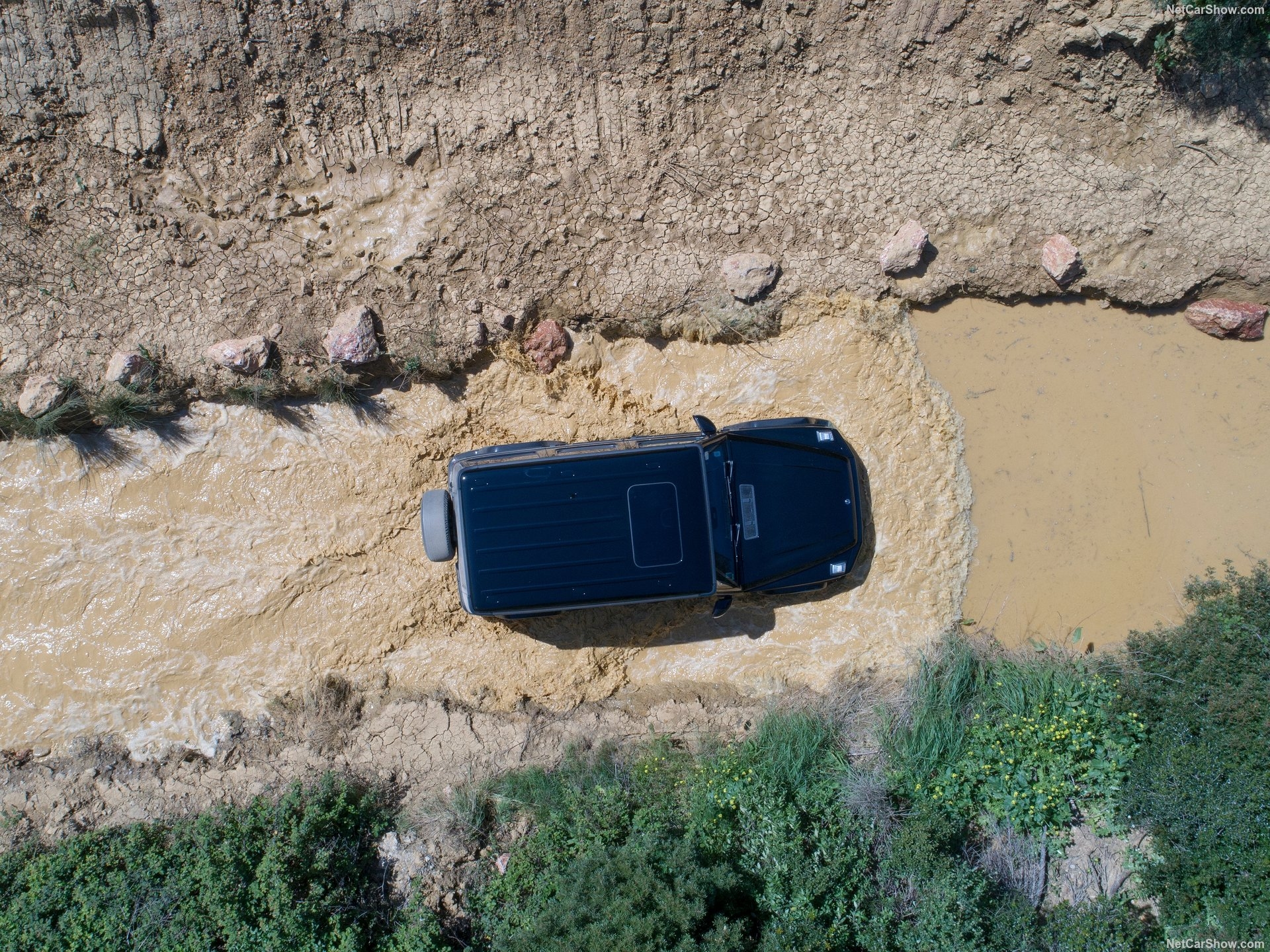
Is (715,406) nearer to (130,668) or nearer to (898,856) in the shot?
(898,856)

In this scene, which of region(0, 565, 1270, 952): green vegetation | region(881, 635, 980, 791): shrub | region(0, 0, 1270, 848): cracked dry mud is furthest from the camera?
region(0, 0, 1270, 848): cracked dry mud

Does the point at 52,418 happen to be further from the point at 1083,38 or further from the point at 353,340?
the point at 1083,38

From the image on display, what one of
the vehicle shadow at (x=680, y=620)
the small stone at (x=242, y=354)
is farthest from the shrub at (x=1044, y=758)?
the small stone at (x=242, y=354)

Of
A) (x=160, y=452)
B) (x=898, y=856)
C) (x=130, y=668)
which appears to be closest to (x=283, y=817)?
(x=130, y=668)

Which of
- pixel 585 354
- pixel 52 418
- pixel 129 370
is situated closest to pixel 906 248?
pixel 585 354

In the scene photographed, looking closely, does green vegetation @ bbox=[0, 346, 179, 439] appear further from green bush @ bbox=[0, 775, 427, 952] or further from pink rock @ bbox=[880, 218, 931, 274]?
pink rock @ bbox=[880, 218, 931, 274]

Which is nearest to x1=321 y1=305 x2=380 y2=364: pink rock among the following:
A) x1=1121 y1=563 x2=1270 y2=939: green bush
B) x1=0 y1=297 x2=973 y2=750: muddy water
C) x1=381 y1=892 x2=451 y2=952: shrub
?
x1=0 y1=297 x2=973 y2=750: muddy water
